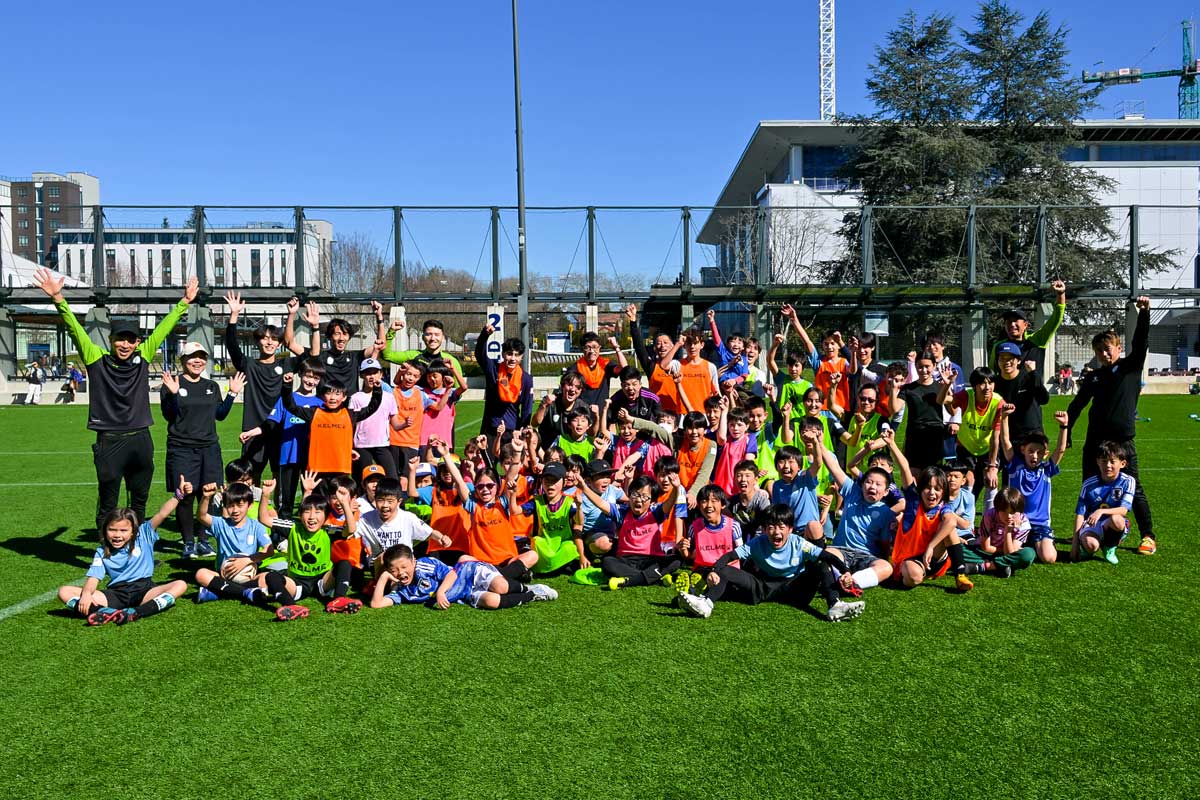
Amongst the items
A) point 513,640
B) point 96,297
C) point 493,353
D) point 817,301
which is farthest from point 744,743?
point 96,297

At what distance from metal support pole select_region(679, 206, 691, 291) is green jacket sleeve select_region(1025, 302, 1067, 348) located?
17543mm

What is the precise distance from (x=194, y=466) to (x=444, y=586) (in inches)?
110

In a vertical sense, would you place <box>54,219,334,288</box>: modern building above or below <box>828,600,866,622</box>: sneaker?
above

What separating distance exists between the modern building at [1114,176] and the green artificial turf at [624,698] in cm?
3135

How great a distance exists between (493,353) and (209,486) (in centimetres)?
298

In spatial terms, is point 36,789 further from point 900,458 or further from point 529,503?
point 900,458

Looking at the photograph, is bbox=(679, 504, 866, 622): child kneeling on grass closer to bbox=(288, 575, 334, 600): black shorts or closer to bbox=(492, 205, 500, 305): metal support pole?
bbox=(288, 575, 334, 600): black shorts

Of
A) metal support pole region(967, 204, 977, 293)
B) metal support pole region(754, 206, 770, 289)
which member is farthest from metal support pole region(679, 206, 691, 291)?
metal support pole region(967, 204, 977, 293)

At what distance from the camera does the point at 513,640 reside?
541 centimetres

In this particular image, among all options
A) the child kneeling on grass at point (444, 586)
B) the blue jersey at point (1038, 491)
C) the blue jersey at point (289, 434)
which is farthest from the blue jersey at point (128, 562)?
the blue jersey at point (1038, 491)

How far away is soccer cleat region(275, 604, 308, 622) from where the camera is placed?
5.80 m

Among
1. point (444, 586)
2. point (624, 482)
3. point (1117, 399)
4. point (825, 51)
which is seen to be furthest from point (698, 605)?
point (825, 51)

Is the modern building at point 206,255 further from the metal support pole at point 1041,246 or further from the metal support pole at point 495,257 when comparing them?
the metal support pole at point 1041,246

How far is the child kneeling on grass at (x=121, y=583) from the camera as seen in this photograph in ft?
19.1
